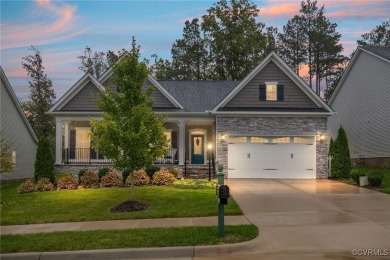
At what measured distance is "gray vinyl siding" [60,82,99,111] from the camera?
24.1m

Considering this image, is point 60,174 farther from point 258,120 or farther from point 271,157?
point 271,157

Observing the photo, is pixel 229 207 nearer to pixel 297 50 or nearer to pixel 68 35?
pixel 68 35

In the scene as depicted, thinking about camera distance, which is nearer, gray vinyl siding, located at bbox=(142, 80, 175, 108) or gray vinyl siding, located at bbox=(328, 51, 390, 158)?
gray vinyl siding, located at bbox=(142, 80, 175, 108)

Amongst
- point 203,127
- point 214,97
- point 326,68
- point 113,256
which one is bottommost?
point 113,256

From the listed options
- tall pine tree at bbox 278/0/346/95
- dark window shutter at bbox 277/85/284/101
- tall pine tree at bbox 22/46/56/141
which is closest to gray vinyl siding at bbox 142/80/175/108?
dark window shutter at bbox 277/85/284/101

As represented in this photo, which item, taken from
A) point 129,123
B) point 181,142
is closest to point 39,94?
point 181,142

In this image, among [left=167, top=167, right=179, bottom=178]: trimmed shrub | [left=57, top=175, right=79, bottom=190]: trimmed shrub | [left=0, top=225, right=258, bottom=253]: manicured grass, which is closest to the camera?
[left=0, top=225, right=258, bottom=253]: manicured grass

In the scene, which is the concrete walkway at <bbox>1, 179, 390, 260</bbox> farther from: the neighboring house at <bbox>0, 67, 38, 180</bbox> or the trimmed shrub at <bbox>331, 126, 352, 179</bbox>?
the neighboring house at <bbox>0, 67, 38, 180</bbox>

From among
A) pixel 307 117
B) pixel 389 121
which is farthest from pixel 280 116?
pixel 389 121

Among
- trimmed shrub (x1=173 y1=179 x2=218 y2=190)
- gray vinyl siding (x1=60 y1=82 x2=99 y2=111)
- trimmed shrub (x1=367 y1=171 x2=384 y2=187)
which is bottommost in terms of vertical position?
trimmed shrub (x1=173 y1=179 x2=218 y2=190)

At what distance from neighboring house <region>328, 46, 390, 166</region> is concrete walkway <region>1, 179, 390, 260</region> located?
544 inches

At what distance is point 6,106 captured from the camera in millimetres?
25891

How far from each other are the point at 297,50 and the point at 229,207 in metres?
46.4

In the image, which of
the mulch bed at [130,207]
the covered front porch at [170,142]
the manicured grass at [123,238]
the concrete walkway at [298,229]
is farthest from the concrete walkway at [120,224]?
the covered front porch at [170,142]
